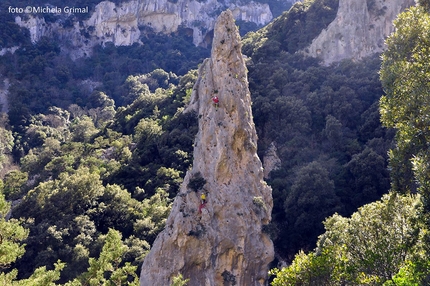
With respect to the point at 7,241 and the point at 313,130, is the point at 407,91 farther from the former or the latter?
the point at 313,130

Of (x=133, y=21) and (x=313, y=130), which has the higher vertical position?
(x=133, y=21)

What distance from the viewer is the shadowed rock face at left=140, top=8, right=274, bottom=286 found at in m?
19.9

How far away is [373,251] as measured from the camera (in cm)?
1091

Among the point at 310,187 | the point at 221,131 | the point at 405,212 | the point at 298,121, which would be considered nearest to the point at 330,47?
the point at 298,121

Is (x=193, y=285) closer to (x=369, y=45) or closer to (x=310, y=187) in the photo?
(x=310, y=187)

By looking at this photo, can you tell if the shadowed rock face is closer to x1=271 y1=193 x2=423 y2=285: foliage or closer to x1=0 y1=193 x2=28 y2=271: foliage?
x1=0 y1=193 x2=28 y2=271: foliage

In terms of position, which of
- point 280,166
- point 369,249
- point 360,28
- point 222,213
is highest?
A: point 360,28

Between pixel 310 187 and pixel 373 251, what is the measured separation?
62.3ft

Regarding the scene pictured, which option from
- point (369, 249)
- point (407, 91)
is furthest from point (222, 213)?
point (407, 91)

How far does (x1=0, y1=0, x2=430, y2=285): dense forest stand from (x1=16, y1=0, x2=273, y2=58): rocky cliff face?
13166 mm

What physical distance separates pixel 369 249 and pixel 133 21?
84.4 metres

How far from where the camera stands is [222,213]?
21.2 metres

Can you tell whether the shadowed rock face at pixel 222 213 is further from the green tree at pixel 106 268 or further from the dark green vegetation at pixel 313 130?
the dark green vegetation at pixel 313 130

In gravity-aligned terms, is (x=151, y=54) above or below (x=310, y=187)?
above
